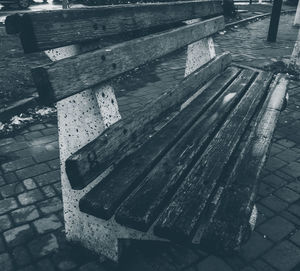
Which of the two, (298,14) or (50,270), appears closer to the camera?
(50,270)

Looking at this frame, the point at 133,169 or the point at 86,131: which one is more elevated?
the point at 86,131

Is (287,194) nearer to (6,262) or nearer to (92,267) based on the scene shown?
(92,267)

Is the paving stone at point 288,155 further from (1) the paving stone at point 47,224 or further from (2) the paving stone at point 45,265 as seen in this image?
(2) the paving stone at point 45,265

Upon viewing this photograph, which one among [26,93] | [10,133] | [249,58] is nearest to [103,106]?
[10,133]

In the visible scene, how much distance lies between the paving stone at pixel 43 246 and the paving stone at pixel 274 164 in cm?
186

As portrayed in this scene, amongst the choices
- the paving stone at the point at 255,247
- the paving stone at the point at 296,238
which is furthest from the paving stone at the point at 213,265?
the paving stone at the point at 296,238

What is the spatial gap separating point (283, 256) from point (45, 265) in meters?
1.41

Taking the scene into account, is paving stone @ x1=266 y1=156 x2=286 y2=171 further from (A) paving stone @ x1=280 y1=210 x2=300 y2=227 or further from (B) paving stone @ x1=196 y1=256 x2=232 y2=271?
(B) paving stone @ x1=196 y1=256 x2=232 y2=271

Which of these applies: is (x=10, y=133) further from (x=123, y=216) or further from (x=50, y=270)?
(x=123, y=216)

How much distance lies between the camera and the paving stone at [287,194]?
2594mm

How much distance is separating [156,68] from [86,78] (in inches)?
183

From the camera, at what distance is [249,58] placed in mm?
6719

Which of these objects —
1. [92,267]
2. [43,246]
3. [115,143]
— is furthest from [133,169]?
[43,246]

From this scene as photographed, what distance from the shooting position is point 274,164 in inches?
120
